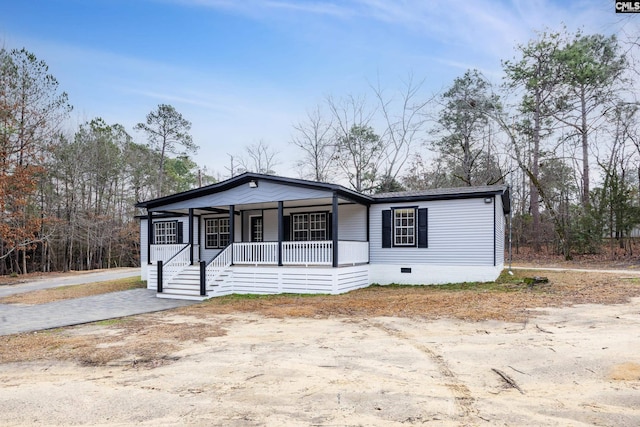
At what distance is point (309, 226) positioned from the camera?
16.1 m

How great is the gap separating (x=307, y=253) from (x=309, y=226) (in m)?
3.06

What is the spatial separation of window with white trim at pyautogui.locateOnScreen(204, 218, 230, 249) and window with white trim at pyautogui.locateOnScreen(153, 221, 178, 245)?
1635mm

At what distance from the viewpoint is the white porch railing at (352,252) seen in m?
13.1

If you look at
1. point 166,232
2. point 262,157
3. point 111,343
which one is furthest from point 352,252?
point 262,157

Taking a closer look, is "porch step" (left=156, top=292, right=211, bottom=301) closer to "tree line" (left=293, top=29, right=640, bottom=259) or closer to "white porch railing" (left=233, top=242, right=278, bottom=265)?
"white porch railing" (left=233, top=242, right=278, bottom=265)

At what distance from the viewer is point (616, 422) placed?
348 cm

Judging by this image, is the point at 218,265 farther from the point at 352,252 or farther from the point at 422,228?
the point at 422,228

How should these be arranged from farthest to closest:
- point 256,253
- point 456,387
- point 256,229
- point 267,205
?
point 256,229 → point 267,205 → point 256,253 → point 456,387

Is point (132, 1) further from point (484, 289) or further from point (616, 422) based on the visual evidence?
point (616, 422)

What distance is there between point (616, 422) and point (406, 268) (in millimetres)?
10981

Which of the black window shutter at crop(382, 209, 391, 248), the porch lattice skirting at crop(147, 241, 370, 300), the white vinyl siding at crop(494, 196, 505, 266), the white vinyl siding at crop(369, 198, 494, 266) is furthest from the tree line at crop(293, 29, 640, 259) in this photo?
the porch lattice skirting at crop(147, 241, 370, 300)

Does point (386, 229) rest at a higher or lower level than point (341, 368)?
higher

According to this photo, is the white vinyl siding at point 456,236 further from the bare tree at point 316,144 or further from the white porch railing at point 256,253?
the bare tree at point 316,144

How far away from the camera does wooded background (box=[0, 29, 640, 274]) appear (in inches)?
862
